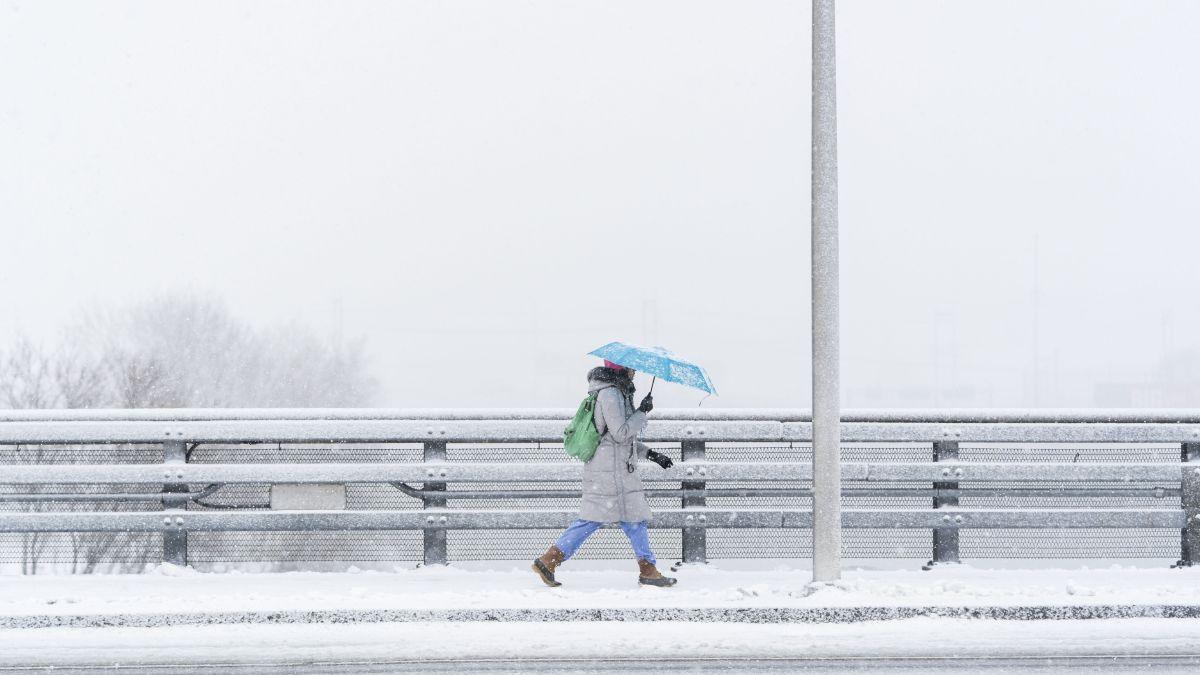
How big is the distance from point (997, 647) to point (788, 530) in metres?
2.42

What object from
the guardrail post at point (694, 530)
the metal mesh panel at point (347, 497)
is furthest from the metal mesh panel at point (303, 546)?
the guardrail post at point (694, 530)

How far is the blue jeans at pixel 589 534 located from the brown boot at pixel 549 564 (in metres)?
0.04

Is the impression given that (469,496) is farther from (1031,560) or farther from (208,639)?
(1031,560)

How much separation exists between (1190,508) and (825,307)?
3.29 meters

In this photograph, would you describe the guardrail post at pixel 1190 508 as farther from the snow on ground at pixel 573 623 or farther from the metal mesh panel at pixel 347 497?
the metal mesh panel at pixel 347 497

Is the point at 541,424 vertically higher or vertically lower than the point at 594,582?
higher

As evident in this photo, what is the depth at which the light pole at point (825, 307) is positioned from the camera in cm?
784

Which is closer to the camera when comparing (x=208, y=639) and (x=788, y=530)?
(x=208, y=639)

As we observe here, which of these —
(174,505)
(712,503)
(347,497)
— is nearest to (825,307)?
(712,503)

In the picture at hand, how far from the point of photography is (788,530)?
8945mm

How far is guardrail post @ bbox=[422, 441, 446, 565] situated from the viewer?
8.71 metres

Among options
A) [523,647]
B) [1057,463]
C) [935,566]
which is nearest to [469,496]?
[523,647]

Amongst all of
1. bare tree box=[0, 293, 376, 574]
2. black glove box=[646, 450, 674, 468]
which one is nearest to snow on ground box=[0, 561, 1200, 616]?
black glove box=[646, 450, 674, 468]

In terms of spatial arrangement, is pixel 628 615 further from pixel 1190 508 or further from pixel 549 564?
pixel 1190 508
